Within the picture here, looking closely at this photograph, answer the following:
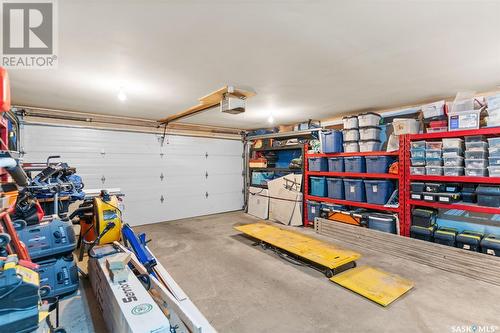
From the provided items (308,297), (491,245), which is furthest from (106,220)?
(491,245)

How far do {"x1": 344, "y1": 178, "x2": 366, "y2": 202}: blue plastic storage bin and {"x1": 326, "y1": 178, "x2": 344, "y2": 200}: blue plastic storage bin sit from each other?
121 mm

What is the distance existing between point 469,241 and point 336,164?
2434 millimetres

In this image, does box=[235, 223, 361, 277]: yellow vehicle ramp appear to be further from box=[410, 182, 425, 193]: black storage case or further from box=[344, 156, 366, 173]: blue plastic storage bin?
box=[344, 156, 366, 173]: blue plastic storage bin

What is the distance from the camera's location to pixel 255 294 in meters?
2.78

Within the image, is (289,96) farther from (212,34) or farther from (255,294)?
(255,294)

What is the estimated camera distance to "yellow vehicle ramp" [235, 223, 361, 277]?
3207mm

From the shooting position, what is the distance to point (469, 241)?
329 centimetres

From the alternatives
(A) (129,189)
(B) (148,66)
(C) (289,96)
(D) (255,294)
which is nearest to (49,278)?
(D) (255,294)

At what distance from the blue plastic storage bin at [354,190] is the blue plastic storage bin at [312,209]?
0.73 meters

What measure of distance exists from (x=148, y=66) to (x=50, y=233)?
6.94ft

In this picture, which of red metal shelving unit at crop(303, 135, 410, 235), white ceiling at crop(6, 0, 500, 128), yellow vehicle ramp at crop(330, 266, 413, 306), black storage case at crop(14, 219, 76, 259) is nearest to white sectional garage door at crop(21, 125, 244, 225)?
white ceiling at crop(6, 0, 500, 128)

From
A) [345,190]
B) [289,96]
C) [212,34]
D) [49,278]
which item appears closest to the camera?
[212,34]

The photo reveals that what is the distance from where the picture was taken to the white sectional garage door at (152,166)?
5019 millimetres

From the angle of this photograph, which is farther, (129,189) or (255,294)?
(129,189)
